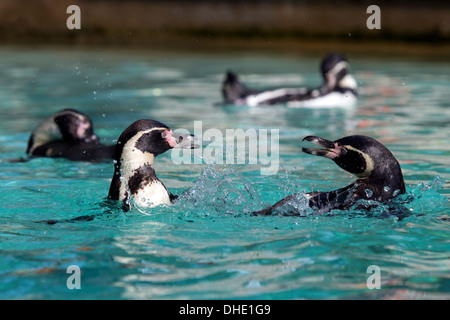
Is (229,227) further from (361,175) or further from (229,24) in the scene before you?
(229,24)

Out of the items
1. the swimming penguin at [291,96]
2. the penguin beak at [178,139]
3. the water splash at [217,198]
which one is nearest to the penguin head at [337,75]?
the swimming penguin at [291,96]

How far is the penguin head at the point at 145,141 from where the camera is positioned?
5.19 meters

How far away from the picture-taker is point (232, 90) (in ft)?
36.0

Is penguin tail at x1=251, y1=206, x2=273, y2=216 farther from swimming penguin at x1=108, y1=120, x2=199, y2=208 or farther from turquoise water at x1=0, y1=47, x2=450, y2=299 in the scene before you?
swimming penguin at x1=108, y1=120, x2=199, y2=208

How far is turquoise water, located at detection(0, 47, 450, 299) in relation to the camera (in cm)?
386

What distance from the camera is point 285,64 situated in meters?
15.5

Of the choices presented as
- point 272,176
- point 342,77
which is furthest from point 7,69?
point 272,176

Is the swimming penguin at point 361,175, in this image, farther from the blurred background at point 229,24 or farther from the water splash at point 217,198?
the blurred background at point 229,24

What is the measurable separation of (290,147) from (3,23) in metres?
11.6

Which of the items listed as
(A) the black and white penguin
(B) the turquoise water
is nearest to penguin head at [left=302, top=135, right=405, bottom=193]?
(B) the turquoise water

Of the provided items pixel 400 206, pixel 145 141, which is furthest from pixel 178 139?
pixel 400 206

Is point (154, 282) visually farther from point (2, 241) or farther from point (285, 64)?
point (285, 64)

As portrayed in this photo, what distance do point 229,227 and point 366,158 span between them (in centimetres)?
94

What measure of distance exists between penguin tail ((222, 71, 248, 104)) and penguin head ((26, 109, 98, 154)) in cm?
364
